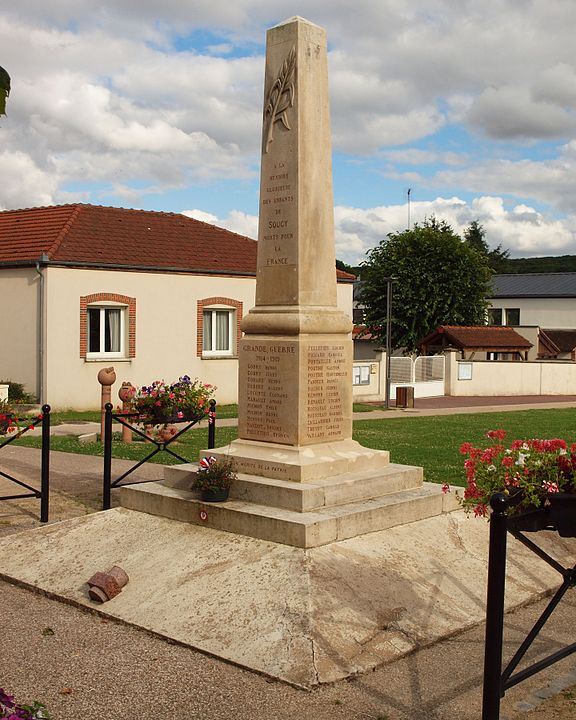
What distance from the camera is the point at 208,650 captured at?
542cm

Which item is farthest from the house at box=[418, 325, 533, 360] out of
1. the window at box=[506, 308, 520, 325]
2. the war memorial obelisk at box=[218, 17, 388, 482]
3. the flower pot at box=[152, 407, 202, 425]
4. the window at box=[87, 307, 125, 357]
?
the war memorial obelisk at box=[218, 17, 388, 482]

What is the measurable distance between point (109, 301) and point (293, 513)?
17148 mm

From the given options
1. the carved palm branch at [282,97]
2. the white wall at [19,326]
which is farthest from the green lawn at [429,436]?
the white wall at [19,326]

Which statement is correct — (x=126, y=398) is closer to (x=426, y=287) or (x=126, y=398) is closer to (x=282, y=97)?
(x=282, y=97)

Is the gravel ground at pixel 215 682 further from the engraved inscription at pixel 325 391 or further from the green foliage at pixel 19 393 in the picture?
the green foliage at pixel 19 393

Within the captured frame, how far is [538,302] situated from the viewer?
60.8m

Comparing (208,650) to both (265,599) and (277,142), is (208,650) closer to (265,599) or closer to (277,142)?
(265,599)

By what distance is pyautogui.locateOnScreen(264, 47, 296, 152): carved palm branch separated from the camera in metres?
7.73

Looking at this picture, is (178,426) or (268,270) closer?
(268,270)

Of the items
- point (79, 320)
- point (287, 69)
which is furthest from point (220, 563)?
point (79, 320)

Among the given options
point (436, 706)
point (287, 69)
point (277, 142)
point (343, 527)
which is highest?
point (287, 69)

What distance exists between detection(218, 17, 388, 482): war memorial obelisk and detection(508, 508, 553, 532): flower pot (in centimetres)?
321

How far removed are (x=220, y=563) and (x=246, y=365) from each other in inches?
81.6

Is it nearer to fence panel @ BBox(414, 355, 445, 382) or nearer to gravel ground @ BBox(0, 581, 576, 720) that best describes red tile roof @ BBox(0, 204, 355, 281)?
fence panel @ BBox(414, 355, 445, 382)
